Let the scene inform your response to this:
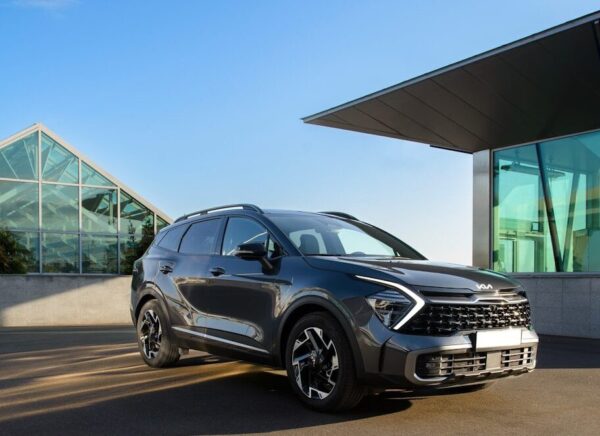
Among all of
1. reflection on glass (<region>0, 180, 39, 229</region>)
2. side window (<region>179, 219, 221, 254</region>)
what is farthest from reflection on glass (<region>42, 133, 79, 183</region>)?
side window (<region>179, 219, 221, 254</region>)

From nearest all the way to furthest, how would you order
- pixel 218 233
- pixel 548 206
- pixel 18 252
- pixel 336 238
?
pixel 336 238
pixel 218 233
pixel 548 206
pixel 18 252

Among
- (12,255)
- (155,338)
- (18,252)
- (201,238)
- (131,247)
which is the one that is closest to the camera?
(201,238)

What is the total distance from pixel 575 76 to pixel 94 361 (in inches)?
333

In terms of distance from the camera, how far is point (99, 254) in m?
21.0

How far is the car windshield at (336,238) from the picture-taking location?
6215 millimetres

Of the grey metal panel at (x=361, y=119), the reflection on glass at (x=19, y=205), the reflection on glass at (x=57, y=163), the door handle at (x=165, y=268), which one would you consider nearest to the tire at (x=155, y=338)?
the door handle at (x=165, y=268)

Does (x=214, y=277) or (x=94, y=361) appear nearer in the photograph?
(x=214, y=277)

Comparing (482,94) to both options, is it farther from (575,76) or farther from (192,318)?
(192,318)

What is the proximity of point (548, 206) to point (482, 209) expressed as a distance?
5.57ft

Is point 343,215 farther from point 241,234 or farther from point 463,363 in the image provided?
point 463,363

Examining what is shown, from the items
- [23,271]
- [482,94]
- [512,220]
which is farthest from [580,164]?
[23,271]

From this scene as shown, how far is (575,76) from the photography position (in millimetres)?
11070

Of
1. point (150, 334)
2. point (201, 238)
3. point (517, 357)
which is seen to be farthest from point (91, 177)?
point (517, 357)

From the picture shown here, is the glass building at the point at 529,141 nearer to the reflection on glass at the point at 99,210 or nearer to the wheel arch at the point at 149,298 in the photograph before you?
the wheel arch at the point at 149,298
